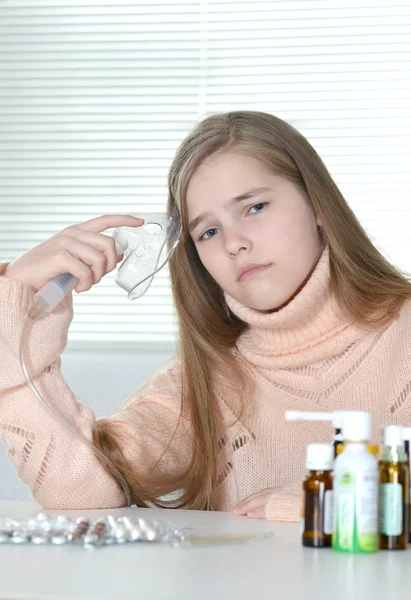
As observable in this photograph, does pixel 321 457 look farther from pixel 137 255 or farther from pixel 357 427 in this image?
pixel 137 255

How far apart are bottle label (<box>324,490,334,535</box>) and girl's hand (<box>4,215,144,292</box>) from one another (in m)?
0.61

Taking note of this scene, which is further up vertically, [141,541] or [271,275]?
[271,275]

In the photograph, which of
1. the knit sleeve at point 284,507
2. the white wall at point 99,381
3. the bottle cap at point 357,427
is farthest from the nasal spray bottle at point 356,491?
the white wall at point 99,381

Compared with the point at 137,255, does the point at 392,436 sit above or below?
below

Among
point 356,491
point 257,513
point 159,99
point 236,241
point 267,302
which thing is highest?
point 159,99

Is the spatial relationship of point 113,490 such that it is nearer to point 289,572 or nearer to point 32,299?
point 32,299

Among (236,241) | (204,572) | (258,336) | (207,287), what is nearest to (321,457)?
(204,572)

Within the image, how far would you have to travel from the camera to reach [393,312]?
1.63 m

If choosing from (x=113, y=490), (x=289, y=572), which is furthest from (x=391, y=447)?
(x=113, y=490)

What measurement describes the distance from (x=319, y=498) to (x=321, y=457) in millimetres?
39

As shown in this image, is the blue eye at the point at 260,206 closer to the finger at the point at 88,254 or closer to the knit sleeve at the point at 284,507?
the finger at the point at 88,254

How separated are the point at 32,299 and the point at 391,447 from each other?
2.26 feet

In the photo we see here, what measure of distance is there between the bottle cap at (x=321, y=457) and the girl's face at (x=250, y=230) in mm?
695

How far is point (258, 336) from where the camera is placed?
1702 millimetres
